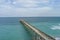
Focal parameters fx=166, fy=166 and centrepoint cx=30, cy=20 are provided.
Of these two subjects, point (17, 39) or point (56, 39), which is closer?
point (56, 39)

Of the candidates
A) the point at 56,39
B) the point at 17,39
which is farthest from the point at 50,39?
the point at 17,39

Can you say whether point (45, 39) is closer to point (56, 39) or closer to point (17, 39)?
point (56, 39)

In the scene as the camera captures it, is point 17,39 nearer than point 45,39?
No

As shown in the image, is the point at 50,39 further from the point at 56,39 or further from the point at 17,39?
the point at 17,39

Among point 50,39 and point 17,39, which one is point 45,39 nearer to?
point 50,39

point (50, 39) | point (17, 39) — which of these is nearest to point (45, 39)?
point (50, 39)

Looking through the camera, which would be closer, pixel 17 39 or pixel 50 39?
pixel 50 39
